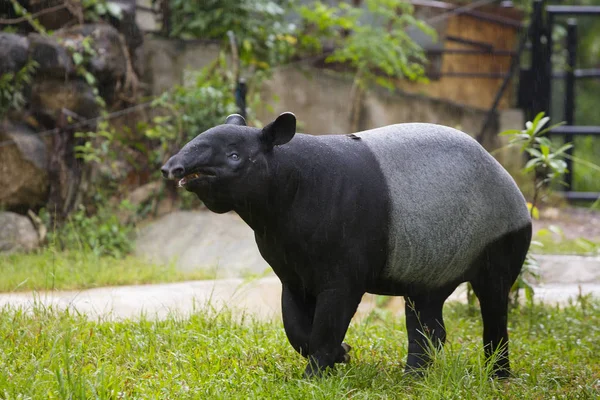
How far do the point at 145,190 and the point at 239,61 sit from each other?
84.4 inches

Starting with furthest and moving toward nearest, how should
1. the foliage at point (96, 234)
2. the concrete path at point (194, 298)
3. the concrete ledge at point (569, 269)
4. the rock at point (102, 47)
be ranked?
1. the rock at point (102, 47)
2. the foliage at point (96, 234)
3. the concrete ledge at point (569, 269)
4. the concrete path at point (194, 298)

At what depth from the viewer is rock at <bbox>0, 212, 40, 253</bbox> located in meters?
8.35

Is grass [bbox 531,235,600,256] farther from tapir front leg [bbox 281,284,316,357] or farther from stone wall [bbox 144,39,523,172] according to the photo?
tapir front leg [bbox 281,284,316,357]

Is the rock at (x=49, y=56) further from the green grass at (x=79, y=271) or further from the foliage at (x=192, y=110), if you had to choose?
the green grass at (x=79, y=271)

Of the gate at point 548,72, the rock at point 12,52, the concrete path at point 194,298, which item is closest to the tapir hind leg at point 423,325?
the concrete path at point 194,298

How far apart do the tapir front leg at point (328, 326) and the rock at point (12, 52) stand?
6008 millimetres

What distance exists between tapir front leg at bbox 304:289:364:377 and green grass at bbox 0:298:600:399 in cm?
12

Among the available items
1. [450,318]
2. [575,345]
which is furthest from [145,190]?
[575,345]

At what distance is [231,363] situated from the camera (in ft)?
14.8

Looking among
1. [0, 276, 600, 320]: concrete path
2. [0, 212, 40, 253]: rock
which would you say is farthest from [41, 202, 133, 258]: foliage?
[0, 276, 600, 320]: concrete path

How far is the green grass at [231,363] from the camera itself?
12.8ft

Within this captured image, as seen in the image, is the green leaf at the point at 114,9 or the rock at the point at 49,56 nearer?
the rock at the point at 49,56

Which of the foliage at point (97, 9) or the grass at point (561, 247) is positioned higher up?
the foliage at point (97, 9)

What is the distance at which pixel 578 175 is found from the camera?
43.7 feet
